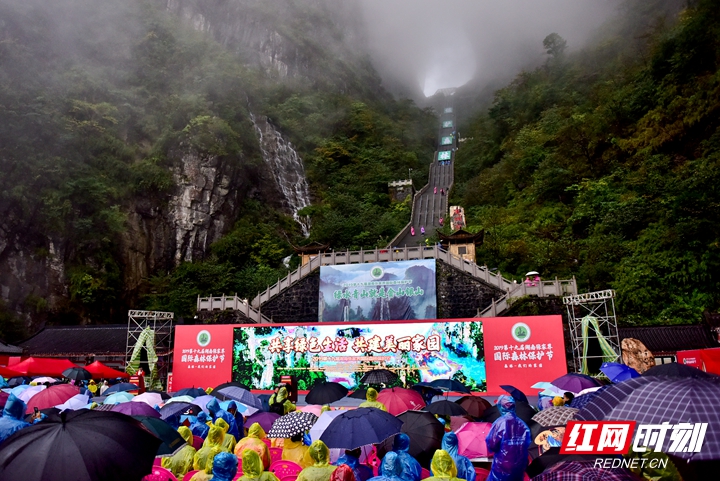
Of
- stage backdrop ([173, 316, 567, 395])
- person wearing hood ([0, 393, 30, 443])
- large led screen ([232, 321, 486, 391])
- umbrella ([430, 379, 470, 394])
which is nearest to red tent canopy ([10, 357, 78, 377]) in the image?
stage backdrop ([173, 316, 567, 395])

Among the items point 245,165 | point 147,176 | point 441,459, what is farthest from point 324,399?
point 245,165

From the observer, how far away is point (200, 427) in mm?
5785

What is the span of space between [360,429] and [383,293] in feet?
50.7

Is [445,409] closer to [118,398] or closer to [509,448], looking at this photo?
[509,448]

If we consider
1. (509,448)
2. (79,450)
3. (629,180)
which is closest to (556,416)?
(509,448)

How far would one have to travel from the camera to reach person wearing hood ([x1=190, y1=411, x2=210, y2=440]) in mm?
5754

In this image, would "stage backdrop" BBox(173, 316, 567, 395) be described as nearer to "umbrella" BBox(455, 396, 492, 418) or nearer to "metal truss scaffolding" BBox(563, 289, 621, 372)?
"metal truss scaffolding" BBox(563, 289, 621, 372)

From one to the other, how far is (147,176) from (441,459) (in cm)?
2882

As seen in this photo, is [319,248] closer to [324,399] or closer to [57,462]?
[324,399]

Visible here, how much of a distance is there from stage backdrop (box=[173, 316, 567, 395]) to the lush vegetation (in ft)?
17.4

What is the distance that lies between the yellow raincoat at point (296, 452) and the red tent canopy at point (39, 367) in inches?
502

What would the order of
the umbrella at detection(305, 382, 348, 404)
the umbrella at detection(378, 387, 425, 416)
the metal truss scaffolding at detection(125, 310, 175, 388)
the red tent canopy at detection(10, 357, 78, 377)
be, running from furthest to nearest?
the metal truss scaffolding at detection(125, 310, 175, 388) < the red tent canopy at detection(10, 357, 78, 377) < the umbrella at detection(305, 382, 348, 404) < the umbrella at detection(378, 387, 425, 416)

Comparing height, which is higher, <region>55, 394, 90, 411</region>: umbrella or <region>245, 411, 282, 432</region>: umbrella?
<region>55, 394, 90, 411</region>: umbrella

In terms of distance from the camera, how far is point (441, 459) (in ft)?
10.5
